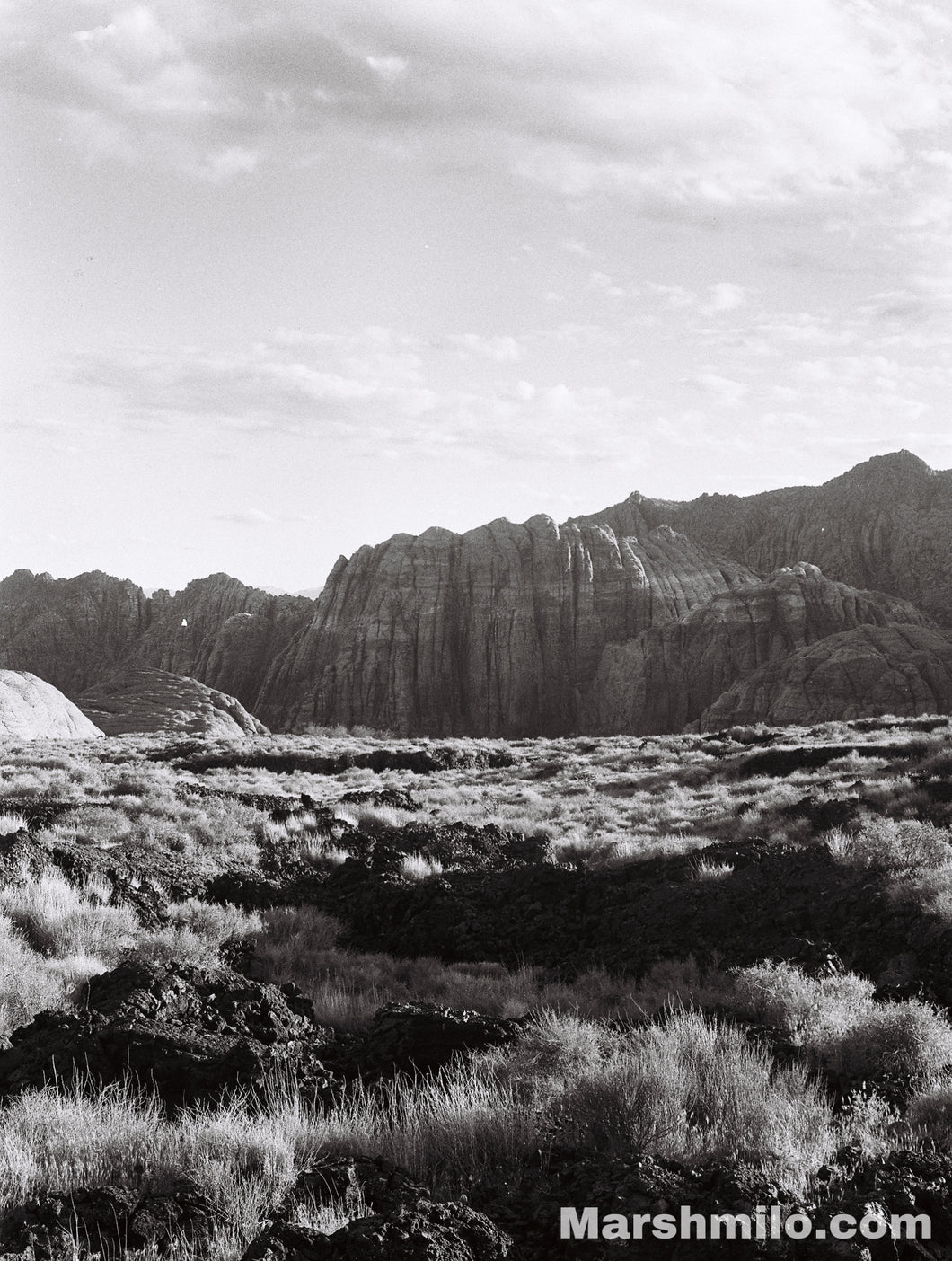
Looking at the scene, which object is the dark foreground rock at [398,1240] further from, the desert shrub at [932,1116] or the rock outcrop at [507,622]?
the rock outcrop at [507,622]

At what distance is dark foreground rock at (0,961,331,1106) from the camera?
6.14 m

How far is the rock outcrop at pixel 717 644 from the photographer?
301 ft

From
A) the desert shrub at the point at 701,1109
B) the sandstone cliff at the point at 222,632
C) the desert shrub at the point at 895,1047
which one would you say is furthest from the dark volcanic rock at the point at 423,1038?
the sandstone cliff at the point at 222,632

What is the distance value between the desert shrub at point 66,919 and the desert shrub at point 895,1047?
23.1 feet

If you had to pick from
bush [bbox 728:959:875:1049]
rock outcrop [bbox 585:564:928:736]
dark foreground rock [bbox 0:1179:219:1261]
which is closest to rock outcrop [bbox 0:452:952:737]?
rock outcrop [bbox 585:564:928:736]

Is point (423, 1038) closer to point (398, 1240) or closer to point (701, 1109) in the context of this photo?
point (701, 1109)

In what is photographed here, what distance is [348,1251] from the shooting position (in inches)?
146

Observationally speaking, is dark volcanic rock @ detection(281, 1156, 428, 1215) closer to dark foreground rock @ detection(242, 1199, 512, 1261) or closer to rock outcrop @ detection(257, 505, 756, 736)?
dark foreground rock @ detection(242, 1199, 512, 1261)

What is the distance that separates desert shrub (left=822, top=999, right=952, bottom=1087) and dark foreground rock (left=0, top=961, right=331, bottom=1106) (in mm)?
3818

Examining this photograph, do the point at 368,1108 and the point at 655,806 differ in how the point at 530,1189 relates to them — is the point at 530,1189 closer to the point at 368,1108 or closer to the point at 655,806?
the point at 368,1108

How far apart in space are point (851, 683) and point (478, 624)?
4709 cm

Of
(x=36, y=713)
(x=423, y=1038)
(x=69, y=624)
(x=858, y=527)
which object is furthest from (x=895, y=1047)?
(x=858, y=527)

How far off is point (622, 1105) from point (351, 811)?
1605 cm

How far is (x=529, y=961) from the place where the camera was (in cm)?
1123
